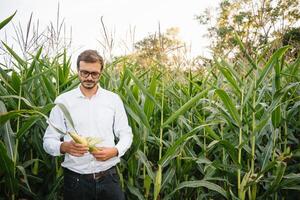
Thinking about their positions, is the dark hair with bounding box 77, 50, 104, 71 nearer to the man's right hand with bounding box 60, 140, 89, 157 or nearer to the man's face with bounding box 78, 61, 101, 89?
the man's face with bounding box 78, 61, 101, 89

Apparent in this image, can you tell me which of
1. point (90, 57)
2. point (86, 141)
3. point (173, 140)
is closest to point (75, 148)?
point (86, 141)

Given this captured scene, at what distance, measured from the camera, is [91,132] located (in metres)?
2.46

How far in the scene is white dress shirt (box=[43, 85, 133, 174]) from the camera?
2416 mm

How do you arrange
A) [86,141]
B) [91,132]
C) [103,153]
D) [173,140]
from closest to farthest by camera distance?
[86,141]
[103,153]
[91,132]
[173,140]

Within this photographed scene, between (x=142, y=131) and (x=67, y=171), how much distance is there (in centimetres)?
67

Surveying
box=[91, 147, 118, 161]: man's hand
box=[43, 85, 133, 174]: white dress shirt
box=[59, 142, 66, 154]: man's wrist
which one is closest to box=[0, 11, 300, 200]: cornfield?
box=[43, 85, 133, 174]: white dress shirt

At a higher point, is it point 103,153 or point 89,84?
point 89,84

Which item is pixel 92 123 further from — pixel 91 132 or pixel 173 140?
pixel 173 140

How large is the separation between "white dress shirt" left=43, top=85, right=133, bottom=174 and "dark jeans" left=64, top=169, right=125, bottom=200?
0.05 m

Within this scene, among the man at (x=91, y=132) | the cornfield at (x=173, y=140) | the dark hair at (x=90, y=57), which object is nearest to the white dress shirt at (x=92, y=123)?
the man at (x=91, y=132)

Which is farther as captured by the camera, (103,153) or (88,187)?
(88,187)

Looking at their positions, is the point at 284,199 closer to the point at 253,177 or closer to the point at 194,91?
the point at 253,177

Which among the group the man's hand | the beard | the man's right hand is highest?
the beard

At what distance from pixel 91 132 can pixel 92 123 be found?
0.06m
